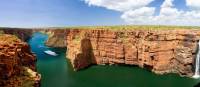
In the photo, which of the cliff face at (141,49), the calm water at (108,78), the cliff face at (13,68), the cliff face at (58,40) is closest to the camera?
the cliff face at (13,68)

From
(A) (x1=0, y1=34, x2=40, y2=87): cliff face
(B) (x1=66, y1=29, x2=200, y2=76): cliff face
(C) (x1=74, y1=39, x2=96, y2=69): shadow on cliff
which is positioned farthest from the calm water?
(A) (x1=0, y1=34, x2=40, y2=87): cliff face

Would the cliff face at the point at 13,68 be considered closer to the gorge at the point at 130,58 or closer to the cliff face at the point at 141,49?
the gorge at the point at 130,58

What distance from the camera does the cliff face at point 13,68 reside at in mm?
24484

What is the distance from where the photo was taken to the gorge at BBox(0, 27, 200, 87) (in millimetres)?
63312

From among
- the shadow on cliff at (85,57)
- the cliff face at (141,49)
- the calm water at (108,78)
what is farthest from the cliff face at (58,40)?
the calm water at (108,78)

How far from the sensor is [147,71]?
238ft

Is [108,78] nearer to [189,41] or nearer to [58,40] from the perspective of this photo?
[189,41]

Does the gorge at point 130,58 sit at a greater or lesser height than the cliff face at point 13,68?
lesser

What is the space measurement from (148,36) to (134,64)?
356 inches

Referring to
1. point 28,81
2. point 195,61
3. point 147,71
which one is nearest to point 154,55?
point 147,71

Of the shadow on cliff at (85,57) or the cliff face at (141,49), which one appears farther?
the shadow on cliff at (85,57)

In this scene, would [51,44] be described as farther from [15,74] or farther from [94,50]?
[15,74]

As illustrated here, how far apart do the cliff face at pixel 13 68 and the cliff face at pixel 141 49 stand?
1852 inches

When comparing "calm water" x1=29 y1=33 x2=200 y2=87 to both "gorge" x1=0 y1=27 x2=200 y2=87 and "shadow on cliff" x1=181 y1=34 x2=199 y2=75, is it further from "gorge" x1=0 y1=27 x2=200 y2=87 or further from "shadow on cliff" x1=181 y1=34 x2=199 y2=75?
"shadow on cliff" x1=181 y1=34 x2=199 y2=75
